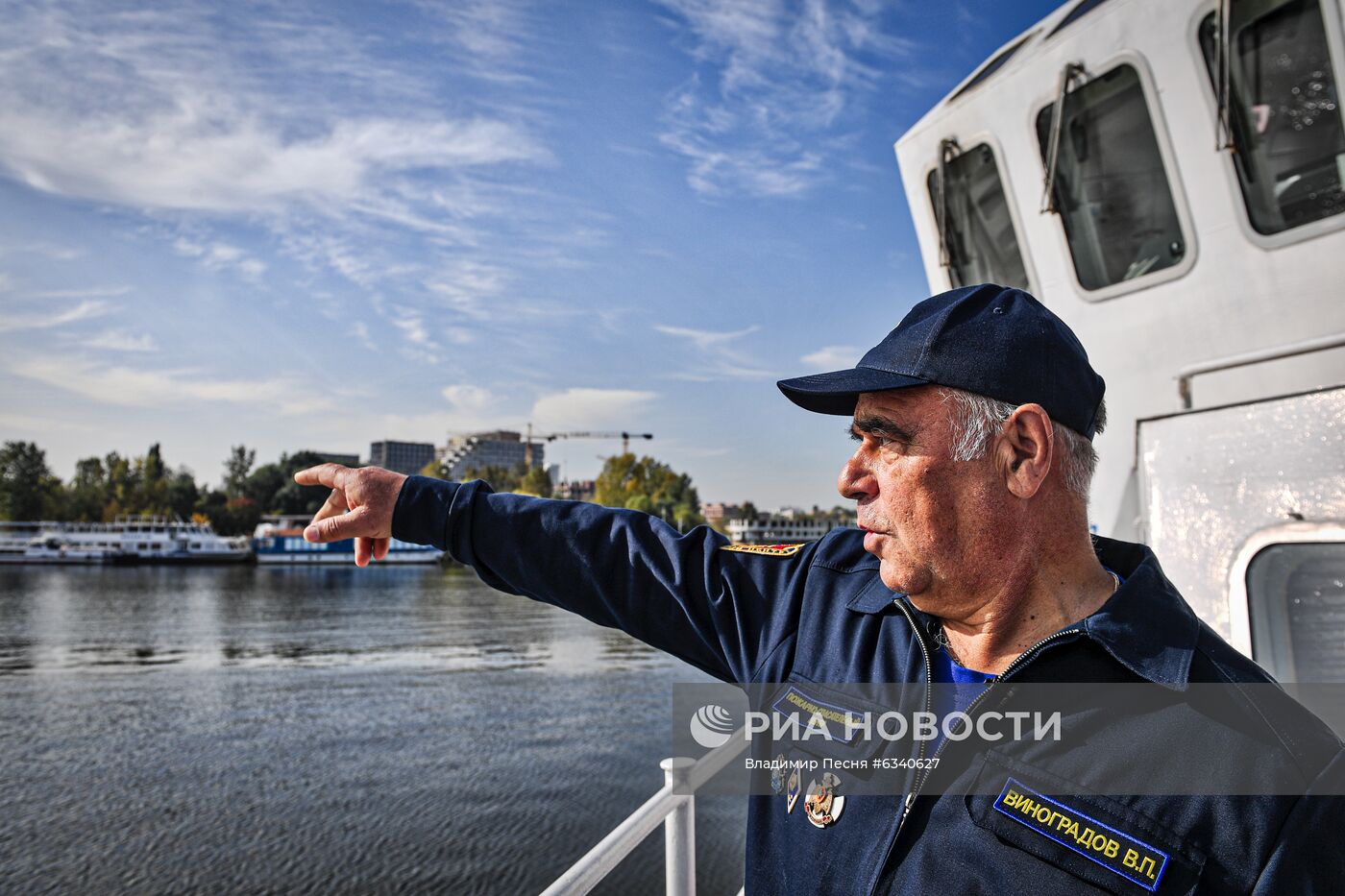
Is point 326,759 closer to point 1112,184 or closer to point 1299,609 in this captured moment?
point 1112,184

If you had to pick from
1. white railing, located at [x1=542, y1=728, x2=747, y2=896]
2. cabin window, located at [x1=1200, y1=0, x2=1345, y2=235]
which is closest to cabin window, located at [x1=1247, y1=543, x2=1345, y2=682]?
cabin window, located at [x1=1200, y1=0, x2=1345, y2=235]

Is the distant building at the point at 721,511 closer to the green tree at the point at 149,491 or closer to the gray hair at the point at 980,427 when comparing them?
the green tree at the point at 149,491

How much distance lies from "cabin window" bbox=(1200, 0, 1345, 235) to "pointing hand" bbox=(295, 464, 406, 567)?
10.9 feet

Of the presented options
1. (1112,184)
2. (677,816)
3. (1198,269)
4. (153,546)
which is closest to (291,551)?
(153,546)

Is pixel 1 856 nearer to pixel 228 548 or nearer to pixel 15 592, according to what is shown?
pixel 15 592

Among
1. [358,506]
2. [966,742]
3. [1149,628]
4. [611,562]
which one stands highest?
[358,506]

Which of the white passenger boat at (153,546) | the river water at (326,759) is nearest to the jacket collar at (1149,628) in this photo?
the river water at (326,759)

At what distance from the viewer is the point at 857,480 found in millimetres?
1768

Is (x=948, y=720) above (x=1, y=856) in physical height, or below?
above

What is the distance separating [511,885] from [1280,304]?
15854 mm

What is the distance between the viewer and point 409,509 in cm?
208

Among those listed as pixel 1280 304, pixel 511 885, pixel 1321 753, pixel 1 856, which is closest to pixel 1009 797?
pixel 1321 753

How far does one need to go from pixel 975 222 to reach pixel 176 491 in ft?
362

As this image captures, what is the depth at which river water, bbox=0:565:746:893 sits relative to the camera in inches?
675
